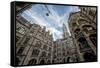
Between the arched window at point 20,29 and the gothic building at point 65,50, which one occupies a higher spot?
the arched window at point 20,29

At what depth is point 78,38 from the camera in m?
3.33

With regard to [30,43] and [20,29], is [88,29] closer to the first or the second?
[30,43]

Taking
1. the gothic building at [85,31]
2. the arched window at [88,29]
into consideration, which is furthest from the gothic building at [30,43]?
the arched window at [88,29]

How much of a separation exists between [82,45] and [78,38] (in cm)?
12

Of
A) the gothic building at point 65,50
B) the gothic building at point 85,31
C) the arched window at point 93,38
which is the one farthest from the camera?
the arched window at point 93,38

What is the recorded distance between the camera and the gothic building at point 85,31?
10.9ft

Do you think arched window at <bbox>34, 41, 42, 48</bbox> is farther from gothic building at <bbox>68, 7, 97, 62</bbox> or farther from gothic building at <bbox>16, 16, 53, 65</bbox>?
gothic building at <bbox>68, 7, 97, 62</bbox>

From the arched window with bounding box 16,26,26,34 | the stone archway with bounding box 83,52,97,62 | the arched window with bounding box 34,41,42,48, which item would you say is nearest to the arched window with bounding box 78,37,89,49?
the stone archway with bounding box 83,52,97,62

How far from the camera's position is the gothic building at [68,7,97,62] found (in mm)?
3314

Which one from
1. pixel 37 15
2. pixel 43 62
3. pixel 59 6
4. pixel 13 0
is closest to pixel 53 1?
pixel 59 6

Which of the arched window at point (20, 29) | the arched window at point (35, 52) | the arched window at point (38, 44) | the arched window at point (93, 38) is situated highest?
the arched window at point (20, 29)

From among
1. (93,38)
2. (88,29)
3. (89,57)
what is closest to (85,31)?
(88,29)

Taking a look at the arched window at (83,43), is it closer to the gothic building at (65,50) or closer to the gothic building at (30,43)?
the gothic building at (65,50)

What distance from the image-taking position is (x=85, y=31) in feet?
11.1
